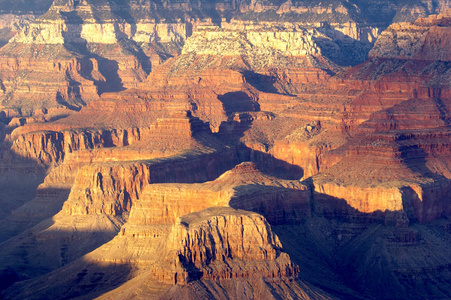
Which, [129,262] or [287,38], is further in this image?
[287,38]

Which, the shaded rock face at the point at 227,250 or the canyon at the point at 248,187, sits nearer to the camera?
the shaded rock face at the point at 227,250

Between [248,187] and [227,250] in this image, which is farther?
[248,187]

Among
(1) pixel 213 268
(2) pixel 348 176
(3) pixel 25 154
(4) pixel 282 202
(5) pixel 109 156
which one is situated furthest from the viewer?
(3) pixel 25 154

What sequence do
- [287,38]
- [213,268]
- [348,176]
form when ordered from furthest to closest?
[287,38]
[348,176]
[213,268]

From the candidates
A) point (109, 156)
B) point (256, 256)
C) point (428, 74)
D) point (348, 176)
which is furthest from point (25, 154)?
point (256, 256)

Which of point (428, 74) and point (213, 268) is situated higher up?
point (428, 74)

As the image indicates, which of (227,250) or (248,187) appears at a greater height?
(248,187)

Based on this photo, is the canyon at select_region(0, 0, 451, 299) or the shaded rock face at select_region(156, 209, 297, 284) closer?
the shaded rock face at select_region(156, 209, 297, 284)

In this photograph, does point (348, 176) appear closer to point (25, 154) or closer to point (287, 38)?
point (25, 154)
